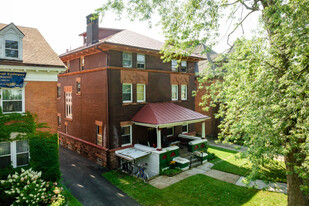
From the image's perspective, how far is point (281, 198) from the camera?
11.7 meters

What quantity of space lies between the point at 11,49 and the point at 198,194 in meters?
14.2

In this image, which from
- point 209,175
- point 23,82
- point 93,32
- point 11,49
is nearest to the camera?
point 11,49

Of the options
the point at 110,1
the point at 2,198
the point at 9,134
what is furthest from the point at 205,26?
the point at 2,198

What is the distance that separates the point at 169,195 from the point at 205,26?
10.1 meters

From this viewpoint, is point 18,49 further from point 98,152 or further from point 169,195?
point 169,195

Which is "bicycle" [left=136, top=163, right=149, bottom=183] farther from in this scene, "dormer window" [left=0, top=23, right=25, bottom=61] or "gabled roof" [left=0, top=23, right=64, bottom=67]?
"dormer window" [left=0, top=23, right=25, bottom=61]

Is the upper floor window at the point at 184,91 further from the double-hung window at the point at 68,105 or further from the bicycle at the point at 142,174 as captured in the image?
the double-hung window at the point at 68,105

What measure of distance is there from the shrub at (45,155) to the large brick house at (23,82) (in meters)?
0.50

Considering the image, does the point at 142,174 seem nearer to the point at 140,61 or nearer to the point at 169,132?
the point at 169,132

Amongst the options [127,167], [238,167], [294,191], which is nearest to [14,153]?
[127,167]

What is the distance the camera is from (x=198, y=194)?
12523mm

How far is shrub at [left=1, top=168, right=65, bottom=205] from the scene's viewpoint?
400 inches

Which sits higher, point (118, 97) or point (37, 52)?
point (37, 52)

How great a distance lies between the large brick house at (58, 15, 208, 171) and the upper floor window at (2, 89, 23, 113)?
6.38 meters
